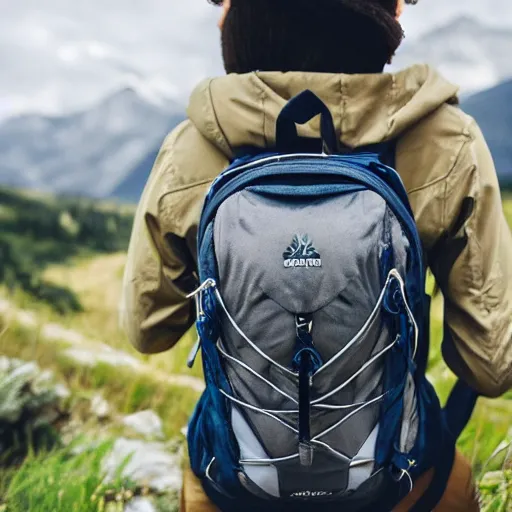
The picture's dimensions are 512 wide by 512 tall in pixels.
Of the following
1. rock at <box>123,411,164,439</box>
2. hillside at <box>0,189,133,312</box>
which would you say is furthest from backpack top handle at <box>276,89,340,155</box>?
hillside at <box>0,189,133,312</box>

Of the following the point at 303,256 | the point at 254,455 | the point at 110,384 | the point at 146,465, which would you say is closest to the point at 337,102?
the point at 303,256

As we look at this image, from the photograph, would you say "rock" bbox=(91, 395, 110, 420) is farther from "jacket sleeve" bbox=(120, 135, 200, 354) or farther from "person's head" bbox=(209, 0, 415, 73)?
"person's head" bbox=(209, 0, 415, 73)

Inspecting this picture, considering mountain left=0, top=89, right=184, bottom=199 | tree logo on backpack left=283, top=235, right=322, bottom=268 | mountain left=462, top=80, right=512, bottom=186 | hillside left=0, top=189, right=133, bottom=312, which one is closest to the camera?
tree logo on backpack left=283, top=235, right=322, bottom=268

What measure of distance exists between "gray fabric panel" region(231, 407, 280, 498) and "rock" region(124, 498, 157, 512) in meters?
1.06

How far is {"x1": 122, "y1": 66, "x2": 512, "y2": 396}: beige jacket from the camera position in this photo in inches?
49.8

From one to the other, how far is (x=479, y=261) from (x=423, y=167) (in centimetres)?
21

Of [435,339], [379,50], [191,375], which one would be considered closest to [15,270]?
[191,375]

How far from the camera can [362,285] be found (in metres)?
1.16

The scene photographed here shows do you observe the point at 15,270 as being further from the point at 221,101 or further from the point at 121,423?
the point at 221,101

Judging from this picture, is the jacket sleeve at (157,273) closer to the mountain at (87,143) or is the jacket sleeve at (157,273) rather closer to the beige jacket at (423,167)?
the beige jacket at (423,167)

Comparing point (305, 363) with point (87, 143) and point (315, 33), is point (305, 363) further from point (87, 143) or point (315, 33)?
point (87, 143)

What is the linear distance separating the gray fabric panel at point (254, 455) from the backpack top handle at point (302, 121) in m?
0.50

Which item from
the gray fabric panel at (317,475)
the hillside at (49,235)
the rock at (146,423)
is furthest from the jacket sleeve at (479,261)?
the hillside at (49,235)

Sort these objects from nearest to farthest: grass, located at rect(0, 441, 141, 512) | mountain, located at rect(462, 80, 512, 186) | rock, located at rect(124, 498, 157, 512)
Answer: grass, located at rect(0, 441, 141, 512), rock, located at rect(124, 498, 157, 512), mountain, located at rect(462, 80, 512, 186)
